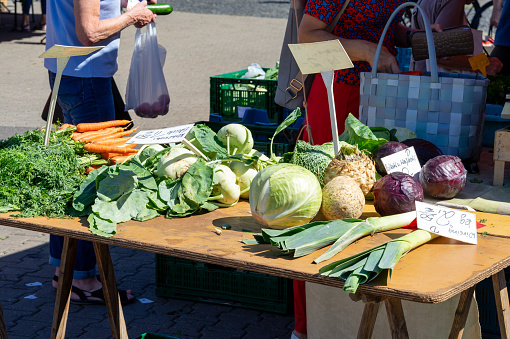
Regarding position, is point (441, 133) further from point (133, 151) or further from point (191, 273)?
point (191, 273)

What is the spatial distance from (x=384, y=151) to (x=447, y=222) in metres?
0.49

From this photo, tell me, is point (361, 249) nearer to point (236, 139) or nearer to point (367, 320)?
point (367, 320)

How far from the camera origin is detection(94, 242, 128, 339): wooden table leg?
9.04 feet

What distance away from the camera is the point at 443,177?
224 centimetres

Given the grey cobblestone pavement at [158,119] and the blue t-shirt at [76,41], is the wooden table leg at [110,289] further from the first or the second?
the blue t-shirt at [76,41]

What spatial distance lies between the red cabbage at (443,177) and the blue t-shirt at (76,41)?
6.19 ft

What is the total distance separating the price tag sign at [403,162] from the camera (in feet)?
7.50

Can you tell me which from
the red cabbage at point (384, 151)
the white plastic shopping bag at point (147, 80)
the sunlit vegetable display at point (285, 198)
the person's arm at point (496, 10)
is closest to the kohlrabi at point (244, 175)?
the sunlit vegetable display at point (285, 198)

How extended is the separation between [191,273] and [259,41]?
10202mm

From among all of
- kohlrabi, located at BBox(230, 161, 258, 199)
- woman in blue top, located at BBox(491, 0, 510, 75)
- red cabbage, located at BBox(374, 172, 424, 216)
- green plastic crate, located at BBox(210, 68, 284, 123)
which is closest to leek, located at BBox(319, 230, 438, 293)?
red cabbage, located at BBox(374, 172, 424, 216)

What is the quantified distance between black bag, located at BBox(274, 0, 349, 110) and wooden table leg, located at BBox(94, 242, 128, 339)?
1.23m

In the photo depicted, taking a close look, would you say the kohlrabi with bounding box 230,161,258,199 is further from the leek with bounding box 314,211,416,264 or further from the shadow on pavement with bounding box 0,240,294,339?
the shadow on pavement with bounding box 0,240,294,339

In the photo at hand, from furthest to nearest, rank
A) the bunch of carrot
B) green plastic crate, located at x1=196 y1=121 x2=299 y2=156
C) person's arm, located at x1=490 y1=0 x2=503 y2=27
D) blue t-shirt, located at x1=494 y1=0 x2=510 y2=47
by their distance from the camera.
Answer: person's arm, located at x1=490 y1=0 x2=503 y2=27
blue t-shirt, located at x1=494 y1=0 x2=510 y2=47
green plastic crate, located at x1=196 y1=121 x2=299 y2=156
the bunch of carrot

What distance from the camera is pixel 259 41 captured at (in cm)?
1338
